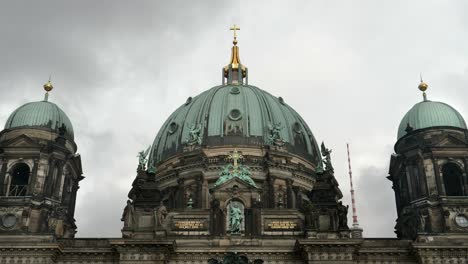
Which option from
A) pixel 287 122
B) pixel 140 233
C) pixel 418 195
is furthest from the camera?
pixel 287 122

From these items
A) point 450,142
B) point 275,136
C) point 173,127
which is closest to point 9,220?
point 173,127

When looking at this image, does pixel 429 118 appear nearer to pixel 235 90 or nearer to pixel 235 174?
pixel 235 174

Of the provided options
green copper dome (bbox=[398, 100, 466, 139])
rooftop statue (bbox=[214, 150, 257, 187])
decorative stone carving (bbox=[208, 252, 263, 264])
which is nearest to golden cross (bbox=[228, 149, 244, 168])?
rooftop statue (bbox=[214, 150, 257, 187])

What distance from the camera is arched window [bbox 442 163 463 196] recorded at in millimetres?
43844

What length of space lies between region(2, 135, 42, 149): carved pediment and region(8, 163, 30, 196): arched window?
1427 millimetres

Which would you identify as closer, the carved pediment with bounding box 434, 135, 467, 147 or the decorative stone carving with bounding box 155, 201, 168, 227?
the decorative stone carving with bounding box 155, 201, 168, 227

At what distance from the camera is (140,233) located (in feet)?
130

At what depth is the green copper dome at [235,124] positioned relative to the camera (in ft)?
175

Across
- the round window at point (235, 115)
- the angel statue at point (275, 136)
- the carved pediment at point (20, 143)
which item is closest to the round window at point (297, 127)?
the angel statue at point (275, 136)

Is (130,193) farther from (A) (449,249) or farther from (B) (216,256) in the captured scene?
(A) (449,249)

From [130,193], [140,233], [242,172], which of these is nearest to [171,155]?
[130,193]

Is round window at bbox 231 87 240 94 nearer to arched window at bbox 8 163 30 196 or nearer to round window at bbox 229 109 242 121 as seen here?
round window at bbox 229 109 242 121

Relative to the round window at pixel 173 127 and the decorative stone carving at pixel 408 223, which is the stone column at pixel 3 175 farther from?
Answer: the decorative stone carving at pixel 408 223

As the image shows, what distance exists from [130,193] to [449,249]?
27.0 meters
